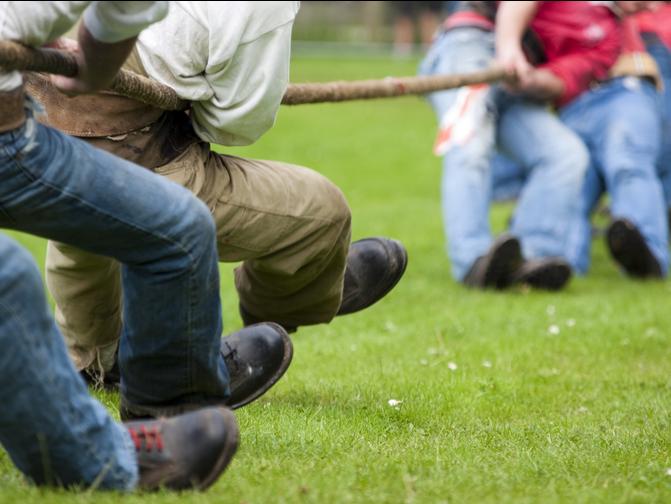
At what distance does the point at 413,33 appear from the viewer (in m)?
33.2

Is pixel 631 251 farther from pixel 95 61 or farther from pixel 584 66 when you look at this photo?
pixel 95 61

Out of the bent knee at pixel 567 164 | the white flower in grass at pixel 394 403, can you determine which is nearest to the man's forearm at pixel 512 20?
the bent knee at pixel 567 164

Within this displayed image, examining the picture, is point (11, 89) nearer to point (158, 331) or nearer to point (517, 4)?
point (158, 331)

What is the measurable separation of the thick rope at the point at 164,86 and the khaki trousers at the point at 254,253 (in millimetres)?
316

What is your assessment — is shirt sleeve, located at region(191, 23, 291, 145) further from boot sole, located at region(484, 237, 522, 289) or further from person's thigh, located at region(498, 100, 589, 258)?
person's thigh, located at region(498, 100, 589, 258)

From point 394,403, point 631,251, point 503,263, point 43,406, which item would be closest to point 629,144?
point 631,251

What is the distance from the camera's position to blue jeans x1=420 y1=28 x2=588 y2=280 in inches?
316

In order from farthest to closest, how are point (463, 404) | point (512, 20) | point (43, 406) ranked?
1. point (512, 20)
2. point (463, 404)
3. point (43, 406)

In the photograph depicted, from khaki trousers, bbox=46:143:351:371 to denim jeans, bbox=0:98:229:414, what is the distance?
74cm

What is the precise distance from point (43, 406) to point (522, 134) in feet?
18.7

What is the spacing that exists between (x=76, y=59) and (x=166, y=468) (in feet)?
3.31

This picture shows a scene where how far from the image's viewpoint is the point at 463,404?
4.77m

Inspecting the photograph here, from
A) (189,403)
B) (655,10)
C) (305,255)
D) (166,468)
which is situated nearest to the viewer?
(166,468)

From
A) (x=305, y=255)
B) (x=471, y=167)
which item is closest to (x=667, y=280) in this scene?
(x=471, y=167)
